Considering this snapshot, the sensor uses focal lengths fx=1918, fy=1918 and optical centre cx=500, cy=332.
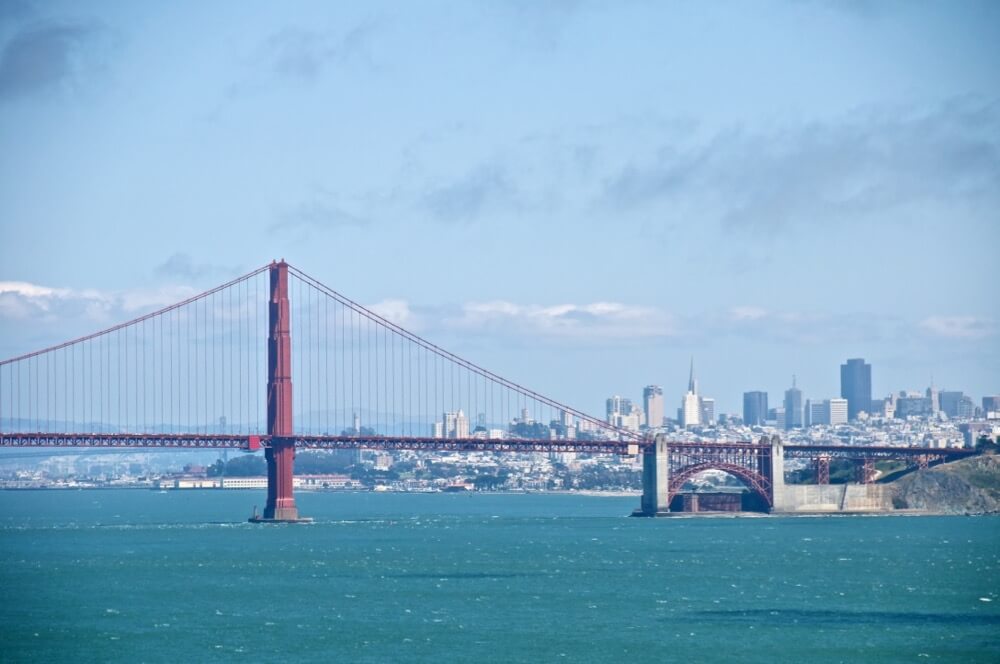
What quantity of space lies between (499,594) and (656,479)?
60697 mm

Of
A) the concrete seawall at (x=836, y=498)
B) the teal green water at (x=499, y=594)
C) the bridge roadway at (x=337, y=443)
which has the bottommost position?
the teal green water at (x=499, y=594)

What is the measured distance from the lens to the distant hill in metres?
140

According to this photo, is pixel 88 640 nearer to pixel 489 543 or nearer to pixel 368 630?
pixel 368 630

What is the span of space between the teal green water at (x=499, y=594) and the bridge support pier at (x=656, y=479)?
11.9m

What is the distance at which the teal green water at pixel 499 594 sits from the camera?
55312mm

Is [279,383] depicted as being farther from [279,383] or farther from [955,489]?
[955,489]

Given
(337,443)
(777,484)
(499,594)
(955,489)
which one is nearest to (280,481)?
(337,443)

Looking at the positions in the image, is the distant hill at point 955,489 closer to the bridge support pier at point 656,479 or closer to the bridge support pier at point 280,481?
the bridge support pier at point 656,479

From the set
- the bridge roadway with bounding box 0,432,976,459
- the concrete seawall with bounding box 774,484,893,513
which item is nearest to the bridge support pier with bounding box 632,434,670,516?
the bridge roadway with bounding box 0,432,976,459

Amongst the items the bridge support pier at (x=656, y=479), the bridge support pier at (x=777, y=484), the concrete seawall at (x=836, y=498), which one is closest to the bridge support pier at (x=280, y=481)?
the bridge support pier at (x=656, y=479)

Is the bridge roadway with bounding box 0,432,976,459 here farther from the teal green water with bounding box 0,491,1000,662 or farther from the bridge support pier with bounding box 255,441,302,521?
the teal green water with bounding box 0,491,1000,662

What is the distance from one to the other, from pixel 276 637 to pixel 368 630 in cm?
311

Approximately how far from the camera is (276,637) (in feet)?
189

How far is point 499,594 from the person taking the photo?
70875 millimetres
